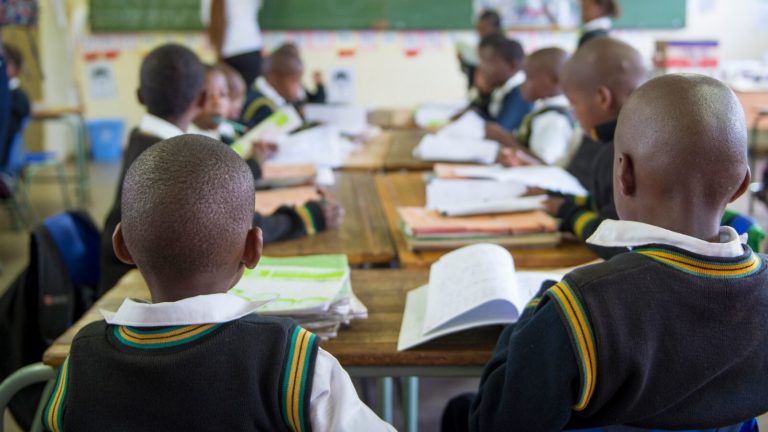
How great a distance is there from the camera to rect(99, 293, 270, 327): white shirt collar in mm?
832

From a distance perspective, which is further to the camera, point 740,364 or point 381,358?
point 381,358

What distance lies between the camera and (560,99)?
10.2 ft

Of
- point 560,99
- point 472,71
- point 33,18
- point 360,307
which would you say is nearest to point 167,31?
point 33,18

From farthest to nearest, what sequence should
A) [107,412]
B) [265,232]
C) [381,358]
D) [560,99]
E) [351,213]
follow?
[560,99]
[351,213]
[265,232]
[381,358]
[107,412]

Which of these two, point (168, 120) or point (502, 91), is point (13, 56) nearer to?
point (502, 91)

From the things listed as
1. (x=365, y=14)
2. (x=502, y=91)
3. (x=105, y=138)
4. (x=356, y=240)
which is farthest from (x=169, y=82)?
(x=105, y=138)

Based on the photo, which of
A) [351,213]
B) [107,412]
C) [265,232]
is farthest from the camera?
[351,213]

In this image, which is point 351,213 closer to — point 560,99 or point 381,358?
point 381,358

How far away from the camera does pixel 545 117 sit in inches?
117

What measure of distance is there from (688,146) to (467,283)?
1.51ft

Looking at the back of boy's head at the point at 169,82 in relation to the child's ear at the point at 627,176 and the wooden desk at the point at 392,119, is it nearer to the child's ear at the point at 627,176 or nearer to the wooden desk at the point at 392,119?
the child's ear at the point at 627,176

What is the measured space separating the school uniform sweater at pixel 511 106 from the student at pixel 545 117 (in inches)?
12.6

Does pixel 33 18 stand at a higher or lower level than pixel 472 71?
higher

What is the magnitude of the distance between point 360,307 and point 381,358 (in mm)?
133
